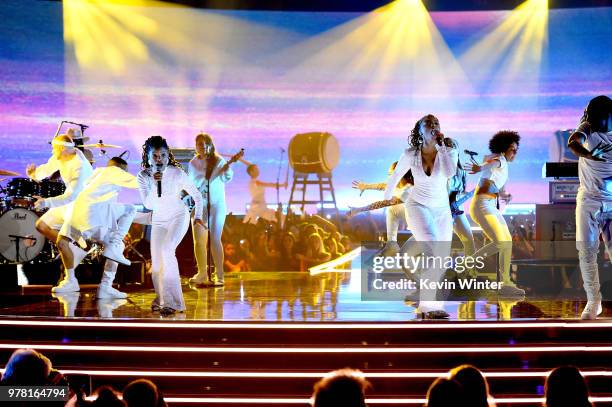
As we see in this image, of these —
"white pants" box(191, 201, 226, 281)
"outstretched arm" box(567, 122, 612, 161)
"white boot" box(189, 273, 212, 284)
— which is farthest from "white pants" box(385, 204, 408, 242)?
"outstretched arm" box(567, 122, 612, 161)

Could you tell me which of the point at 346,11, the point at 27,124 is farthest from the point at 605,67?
the point at 27,124

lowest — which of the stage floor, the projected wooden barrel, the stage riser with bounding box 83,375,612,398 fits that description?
the stage riser with bounding box 83,375,612,398

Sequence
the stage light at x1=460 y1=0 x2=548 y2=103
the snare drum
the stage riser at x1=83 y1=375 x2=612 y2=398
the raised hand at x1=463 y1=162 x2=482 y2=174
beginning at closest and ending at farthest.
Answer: the stage riser at x1=83 y1=375 x2=612 y2=398, the raised hand at x1=463 y1=162 x2=482 y2=174, the snare drum, the stage light at x1=460 y1=0 x2=548 y2=103

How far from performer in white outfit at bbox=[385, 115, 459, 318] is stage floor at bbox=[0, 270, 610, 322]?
14.4 inches

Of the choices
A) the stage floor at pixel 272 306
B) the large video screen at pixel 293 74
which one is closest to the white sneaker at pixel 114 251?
the stage floor at pixel 272 306

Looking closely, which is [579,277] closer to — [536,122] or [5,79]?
[536,122]

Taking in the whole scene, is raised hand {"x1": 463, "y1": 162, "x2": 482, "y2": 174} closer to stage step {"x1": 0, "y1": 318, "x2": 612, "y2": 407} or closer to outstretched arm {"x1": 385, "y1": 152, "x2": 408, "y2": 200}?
outstretched arm {"x1": 385, "y1": 152, "x2": 408, "y2": 200}

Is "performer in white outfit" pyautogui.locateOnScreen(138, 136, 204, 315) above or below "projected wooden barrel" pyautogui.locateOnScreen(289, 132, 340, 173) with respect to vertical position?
below

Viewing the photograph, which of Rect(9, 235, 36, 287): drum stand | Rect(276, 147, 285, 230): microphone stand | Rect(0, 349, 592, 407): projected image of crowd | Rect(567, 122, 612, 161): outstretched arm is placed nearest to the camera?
Rect(0, 349, 592, 407): projected image of crowd

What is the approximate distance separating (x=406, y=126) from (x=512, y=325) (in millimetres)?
8247

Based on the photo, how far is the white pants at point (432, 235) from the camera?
5.69 metres

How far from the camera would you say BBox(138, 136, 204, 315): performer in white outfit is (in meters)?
6.11

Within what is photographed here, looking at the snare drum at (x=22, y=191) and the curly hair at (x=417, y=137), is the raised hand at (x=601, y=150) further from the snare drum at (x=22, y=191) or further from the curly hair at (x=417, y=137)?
the snare drum at (x=22, y=191)

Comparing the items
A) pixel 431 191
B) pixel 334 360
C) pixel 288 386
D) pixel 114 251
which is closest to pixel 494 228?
pixel 431 191
